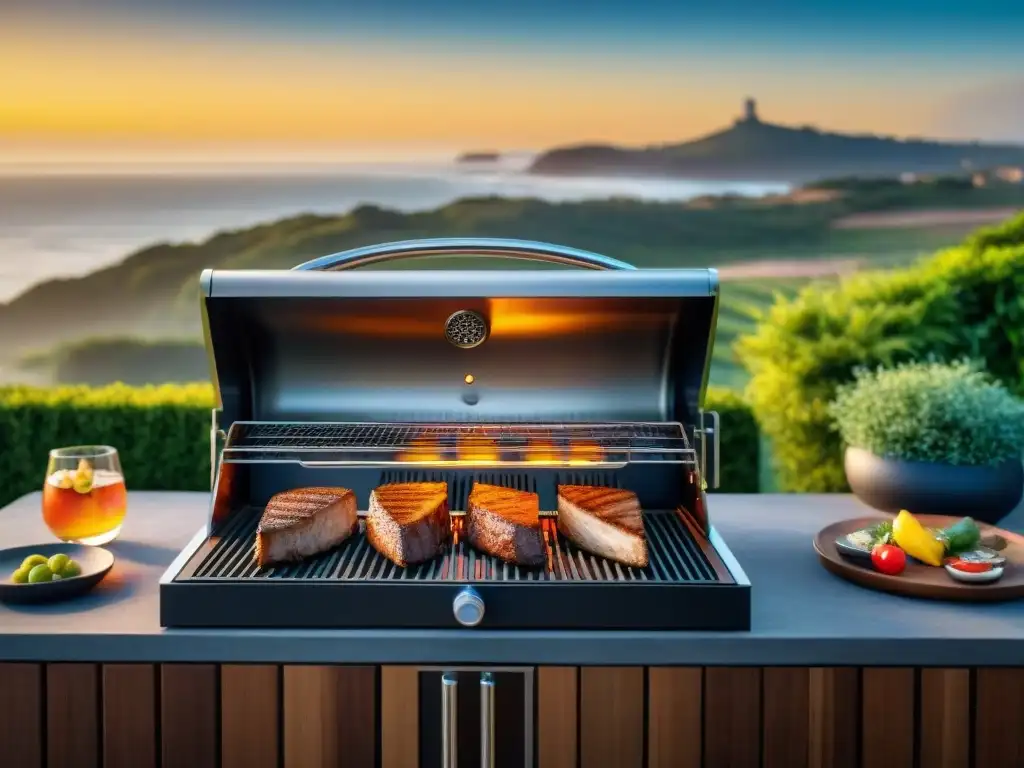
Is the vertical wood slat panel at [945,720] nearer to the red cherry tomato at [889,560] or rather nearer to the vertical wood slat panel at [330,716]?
the red cherry tomato at [889,560]

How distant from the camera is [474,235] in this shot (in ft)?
20.5

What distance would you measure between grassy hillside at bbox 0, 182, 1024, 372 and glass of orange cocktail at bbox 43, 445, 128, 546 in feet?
12.4

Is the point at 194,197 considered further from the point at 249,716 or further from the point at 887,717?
the point at 887,717

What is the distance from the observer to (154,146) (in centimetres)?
598

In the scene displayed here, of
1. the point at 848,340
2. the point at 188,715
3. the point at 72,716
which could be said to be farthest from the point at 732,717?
the point at 848,340

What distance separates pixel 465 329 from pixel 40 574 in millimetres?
1001

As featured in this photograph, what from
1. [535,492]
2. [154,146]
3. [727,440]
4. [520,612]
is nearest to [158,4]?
[154,146]

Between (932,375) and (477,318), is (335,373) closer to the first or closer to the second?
(477,318)

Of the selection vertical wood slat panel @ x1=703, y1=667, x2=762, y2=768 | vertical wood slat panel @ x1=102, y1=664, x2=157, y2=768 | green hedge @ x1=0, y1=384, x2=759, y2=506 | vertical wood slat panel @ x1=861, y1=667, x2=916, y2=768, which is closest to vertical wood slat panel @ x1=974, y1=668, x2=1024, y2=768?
vertical wood slat panel @ x1=861, y1=667, x2=916, y2=768

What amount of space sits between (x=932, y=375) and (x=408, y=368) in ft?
4.64

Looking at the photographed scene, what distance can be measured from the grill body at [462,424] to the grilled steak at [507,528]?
0.03 metres

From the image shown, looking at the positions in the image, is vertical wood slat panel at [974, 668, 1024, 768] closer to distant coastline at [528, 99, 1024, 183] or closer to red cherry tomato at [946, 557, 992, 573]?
red cherry tomato at [946, 557, 992, 573]

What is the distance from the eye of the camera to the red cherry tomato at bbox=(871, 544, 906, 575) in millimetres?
2059

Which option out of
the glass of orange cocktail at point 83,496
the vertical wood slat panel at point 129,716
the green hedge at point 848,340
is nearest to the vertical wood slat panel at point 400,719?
the vertical wood slat panel at point 129,716
